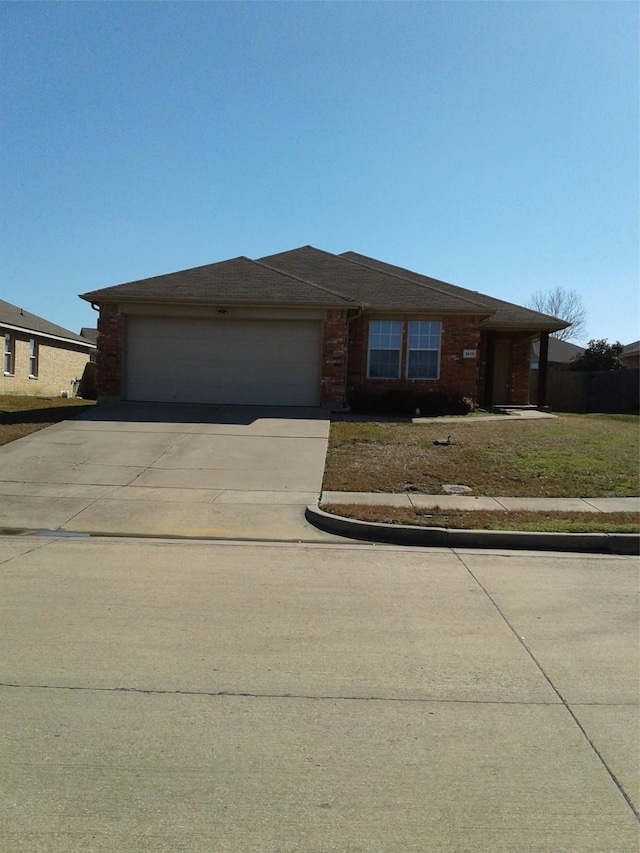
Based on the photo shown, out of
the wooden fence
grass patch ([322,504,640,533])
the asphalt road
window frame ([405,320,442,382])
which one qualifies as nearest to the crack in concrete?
the asphalt road

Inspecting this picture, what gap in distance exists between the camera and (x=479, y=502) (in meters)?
9.98

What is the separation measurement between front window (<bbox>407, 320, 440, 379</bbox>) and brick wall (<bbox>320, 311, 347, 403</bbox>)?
2.40 m

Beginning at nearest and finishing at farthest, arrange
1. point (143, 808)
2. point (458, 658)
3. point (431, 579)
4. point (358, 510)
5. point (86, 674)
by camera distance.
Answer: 1. point (143, 808)
2. point (86, 674)
3. point (458, 658)
4. point (431, 579)
5. point (358, 510)

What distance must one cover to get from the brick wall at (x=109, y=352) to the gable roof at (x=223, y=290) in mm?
483

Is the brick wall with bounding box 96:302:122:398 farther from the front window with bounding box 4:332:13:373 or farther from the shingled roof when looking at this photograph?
the front window with bounding box 4:332:13:373

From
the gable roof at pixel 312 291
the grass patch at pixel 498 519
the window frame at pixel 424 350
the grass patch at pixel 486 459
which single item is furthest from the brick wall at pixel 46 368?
the grass patch at pixel 498 519

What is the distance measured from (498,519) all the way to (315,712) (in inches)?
218

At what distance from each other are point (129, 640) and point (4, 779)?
1.69 m

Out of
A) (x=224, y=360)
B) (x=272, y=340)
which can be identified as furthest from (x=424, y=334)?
(x=224, y=360)

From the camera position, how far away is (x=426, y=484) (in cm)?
1102

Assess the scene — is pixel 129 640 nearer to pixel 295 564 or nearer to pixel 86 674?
pixel 86 674

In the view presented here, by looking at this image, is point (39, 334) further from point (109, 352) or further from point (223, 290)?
point (223, 290)

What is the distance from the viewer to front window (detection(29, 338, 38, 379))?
28.2 m

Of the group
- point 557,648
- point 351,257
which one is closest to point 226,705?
point 557,648
